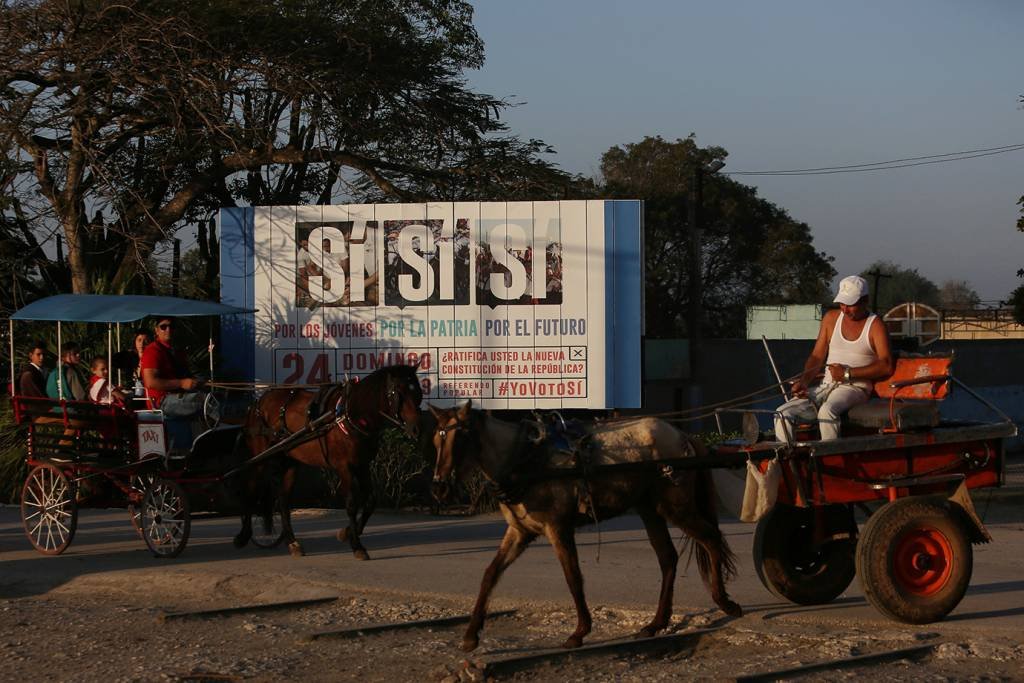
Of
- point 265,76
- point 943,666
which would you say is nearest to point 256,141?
point 265,76

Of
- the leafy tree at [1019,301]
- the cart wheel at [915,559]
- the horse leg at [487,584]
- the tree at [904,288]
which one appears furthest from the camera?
the tree at [904,288]

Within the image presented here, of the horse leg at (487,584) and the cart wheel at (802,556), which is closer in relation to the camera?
the horse leg at (487,584)

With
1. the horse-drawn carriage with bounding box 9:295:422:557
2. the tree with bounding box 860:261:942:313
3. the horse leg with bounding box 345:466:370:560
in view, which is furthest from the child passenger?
the tree with bounding box 860:261:942:313

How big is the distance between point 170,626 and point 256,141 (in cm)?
1442

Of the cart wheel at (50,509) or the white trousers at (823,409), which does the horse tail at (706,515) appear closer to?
the white trousers at (823,409)

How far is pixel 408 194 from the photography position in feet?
78.5

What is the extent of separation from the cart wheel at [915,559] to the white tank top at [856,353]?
37.8 inches

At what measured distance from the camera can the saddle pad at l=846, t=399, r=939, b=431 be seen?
8664 mm

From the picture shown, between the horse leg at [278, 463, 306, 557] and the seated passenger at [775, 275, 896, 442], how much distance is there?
18.3ft

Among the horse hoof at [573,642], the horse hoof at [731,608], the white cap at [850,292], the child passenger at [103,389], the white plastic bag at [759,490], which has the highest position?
the white cap at [850,292]

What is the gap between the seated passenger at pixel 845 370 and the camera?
8828 millimetres

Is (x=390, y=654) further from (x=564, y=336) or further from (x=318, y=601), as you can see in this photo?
(x=564, y=336)

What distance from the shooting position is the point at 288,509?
1306cm

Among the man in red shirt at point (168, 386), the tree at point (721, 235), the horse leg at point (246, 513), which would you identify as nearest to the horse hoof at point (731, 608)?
the horse leg at point (246, 513)
